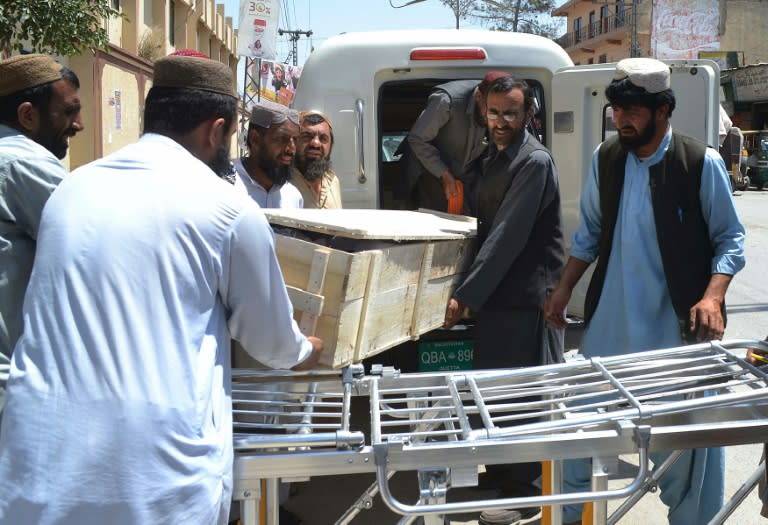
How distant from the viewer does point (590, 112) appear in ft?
16.4

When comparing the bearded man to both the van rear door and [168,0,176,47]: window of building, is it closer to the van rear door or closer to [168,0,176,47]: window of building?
the van rear door

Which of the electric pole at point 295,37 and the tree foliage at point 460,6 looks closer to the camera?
the tree foliage at point 460,6

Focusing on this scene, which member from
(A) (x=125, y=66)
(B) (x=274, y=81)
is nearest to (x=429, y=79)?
(B) (x=274, y=81)

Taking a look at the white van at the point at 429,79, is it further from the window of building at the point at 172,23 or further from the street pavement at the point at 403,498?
the window of building at the point at 172,23

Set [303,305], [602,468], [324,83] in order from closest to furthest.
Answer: [602,468] → [303,305] → [324,83]

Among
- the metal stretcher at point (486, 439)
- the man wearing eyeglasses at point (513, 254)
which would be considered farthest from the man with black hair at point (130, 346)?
the man wearing eyeglasses at point (513, 254)

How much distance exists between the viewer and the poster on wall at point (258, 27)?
15391 millimetres

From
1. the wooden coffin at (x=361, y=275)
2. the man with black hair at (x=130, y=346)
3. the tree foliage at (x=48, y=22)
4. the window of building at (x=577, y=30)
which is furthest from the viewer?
the window of building at (x=577, y=30)

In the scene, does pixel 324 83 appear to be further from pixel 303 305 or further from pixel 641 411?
pixel 641 411

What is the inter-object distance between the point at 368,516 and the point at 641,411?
2295 mm

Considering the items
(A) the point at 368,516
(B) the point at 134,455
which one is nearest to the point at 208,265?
(B) the point at 134,455

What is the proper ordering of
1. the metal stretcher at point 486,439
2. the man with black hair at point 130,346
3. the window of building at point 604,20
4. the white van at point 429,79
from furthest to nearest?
the window of building at point 604,20, the white van at point 429,79, the metal stretcher at point 486,439, the man with black hair at point 130,346

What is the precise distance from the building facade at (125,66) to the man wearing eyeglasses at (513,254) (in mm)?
9752

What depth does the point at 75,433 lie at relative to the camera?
1792mm
